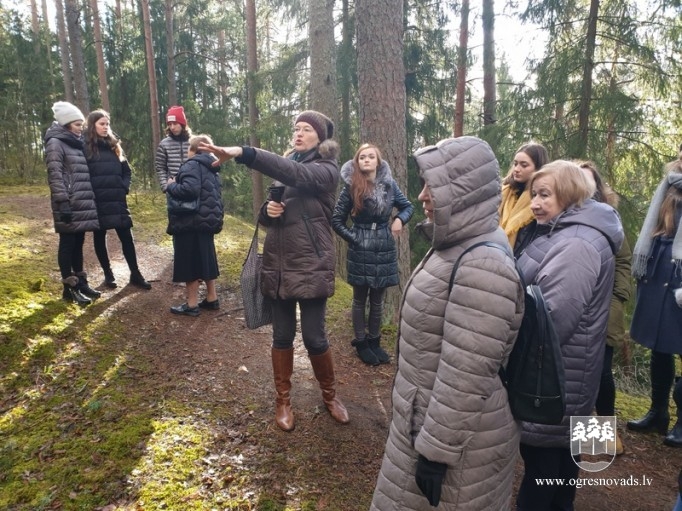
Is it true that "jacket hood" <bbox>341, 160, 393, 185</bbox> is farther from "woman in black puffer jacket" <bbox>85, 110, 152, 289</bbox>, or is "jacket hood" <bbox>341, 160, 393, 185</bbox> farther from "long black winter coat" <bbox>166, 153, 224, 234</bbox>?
"woman in black puffer jacket" <bbox>85, 110, 152, 289</bbox>

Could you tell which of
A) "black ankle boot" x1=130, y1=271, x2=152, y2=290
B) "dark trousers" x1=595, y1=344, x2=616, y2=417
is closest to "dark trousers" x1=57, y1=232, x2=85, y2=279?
"black ankle boot" x1=130, y1=271, x2=152, y2=290

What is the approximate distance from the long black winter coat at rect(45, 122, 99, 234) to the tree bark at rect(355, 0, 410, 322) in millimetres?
3499

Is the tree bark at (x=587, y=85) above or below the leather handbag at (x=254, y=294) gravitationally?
above

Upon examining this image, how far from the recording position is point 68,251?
5.06 metres

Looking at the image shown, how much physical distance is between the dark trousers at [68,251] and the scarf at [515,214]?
477 cm

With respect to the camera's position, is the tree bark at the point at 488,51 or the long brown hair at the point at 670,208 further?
the tree bark at the point at 488,51

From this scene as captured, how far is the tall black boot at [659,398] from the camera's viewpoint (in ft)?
12.3

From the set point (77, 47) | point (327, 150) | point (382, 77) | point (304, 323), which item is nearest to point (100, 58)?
point (77, 47)

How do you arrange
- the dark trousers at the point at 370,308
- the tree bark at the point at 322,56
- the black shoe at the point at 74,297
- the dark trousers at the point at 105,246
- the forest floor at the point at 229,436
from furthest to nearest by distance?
the tree bark at the point at 322,56, the dark trousers at the point at 105,246, the black shoe at the point at 74,297, the dark trousers at the point at 370,308, the forest floor at the point at 229,436

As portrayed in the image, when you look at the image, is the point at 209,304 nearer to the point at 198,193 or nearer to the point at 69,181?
the point at 198,193

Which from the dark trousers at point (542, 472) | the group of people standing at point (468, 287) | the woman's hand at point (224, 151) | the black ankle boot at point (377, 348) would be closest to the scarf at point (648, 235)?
the group of people standing at point (468, 287)

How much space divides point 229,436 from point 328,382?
0.89m

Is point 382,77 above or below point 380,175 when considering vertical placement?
above

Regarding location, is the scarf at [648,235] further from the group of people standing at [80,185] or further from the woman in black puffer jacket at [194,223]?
the group of people standing at [80,185]
